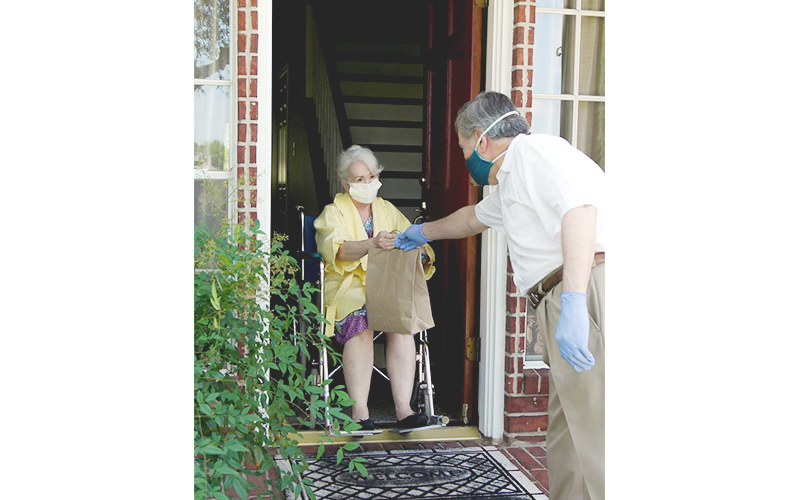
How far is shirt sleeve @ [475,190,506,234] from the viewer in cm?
296

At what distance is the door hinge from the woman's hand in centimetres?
67

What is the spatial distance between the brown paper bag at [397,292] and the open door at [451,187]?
312 millimetres

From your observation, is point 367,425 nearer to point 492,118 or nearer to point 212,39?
point 492,118

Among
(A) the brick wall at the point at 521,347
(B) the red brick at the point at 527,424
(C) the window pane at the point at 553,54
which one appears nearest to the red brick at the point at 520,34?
(A) the brick wall at the point at 521,347

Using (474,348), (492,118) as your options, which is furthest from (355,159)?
(492,118)

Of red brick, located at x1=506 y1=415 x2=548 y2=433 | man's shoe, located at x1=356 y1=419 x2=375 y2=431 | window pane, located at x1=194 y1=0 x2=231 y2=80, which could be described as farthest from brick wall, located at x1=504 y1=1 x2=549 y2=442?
window pane, located at x1=194 y1=0 x2=231 y2=80

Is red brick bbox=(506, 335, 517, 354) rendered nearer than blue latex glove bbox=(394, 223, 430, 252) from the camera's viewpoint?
No

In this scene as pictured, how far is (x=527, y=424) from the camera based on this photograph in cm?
387

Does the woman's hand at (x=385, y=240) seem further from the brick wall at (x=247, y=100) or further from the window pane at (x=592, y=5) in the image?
the window pane at (x=592, y=5)

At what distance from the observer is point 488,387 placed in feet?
12.8

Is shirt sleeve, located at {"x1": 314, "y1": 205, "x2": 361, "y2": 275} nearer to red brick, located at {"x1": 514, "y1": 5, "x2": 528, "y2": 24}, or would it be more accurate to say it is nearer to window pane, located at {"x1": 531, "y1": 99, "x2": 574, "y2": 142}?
window pane, located at {"x1": 531, "y1": 99, "x2": 574, "y2": 142}

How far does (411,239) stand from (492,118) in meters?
1.00
